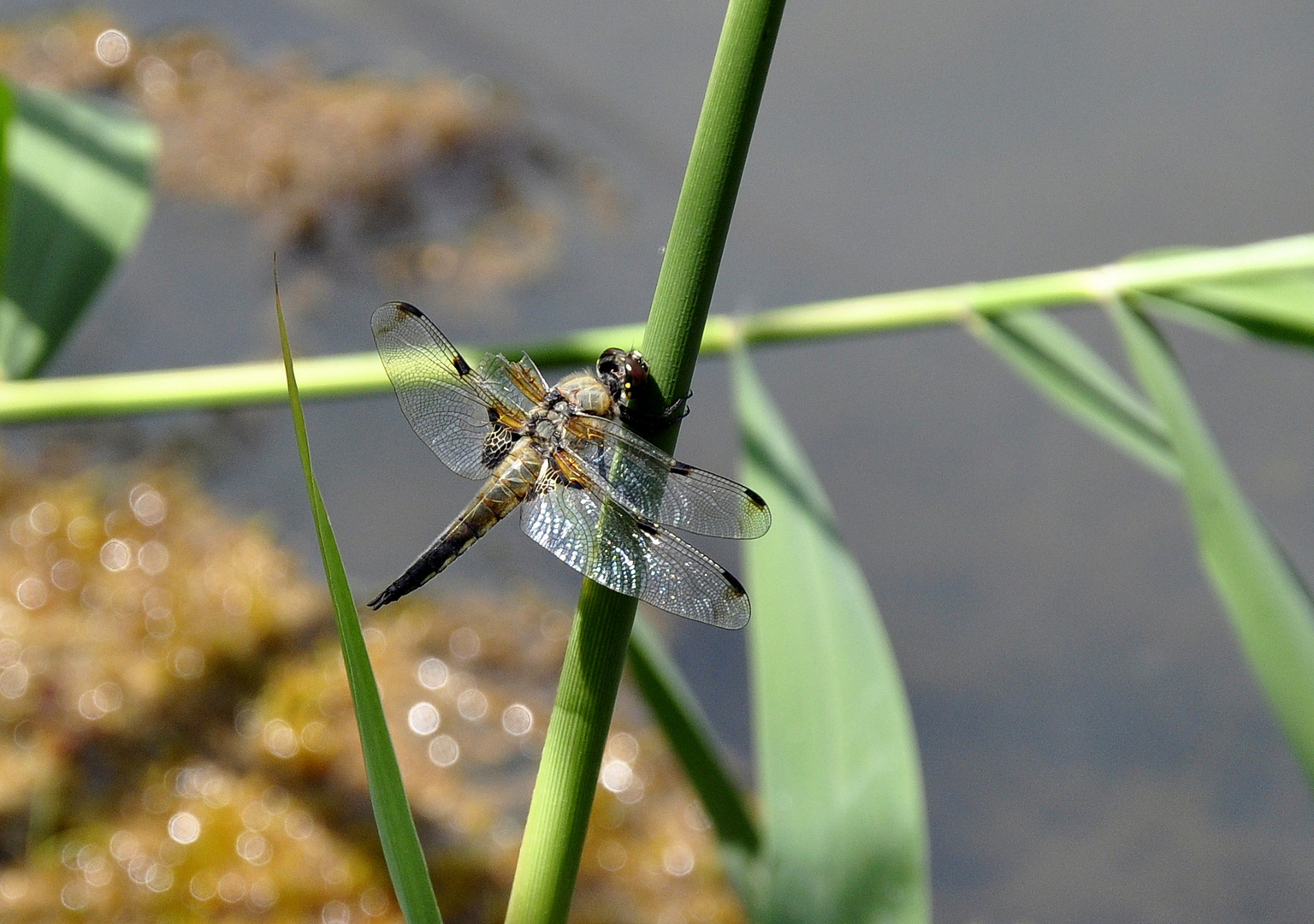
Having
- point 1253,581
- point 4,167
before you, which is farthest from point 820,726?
point 4,167

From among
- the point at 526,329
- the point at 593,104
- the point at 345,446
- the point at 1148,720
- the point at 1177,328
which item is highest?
the point at 593,104

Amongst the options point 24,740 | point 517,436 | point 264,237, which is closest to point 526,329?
point 264,237

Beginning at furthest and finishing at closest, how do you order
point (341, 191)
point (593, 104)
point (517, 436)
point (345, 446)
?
point (593, 104) → point (341, 191) → point (345, 446) → point (517, 436)

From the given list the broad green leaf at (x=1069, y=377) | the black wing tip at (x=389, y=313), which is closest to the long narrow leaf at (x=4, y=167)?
the black wing tip at (x=389, y=313)

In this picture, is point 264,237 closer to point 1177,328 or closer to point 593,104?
point 593,104

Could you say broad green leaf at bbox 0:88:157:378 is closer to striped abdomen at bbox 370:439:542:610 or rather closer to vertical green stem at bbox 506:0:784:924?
striped abdomen at bbox 370:439:542:610

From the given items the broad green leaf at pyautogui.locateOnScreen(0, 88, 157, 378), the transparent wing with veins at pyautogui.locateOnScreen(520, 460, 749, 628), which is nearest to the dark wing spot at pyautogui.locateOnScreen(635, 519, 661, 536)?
the transparent wing with veins at pyautogui.locateOnScreen(520, 460, 749, 628)

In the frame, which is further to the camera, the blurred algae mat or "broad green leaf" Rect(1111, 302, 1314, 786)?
the blurred algae mat
